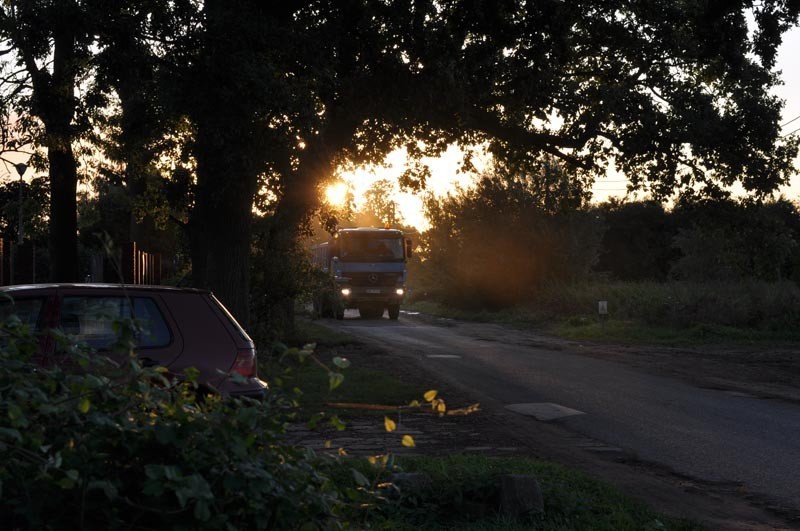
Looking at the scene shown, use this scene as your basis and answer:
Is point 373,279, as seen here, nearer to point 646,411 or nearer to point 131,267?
point 131,267

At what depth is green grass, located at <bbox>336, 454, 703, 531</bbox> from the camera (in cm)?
632

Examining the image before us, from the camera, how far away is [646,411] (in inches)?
516

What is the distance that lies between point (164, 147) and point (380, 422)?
10.4 meters

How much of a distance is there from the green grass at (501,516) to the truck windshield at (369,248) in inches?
1281

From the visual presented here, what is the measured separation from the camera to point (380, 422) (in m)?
11.8

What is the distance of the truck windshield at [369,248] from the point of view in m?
40.0

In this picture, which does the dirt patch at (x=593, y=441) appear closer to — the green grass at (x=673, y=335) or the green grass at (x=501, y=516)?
the green grass at (x=501, y=516)

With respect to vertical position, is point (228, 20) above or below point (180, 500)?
above

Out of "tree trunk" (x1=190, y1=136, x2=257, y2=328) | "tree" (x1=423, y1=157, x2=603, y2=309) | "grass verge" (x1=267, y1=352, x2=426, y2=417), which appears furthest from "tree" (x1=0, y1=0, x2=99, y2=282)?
"tree" (x1=423, y1=157, x2=603, y2=309)

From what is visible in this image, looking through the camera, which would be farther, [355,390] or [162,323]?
[355,390]

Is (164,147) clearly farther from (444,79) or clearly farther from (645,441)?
(645,441)

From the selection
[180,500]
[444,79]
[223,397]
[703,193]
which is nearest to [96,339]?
[223,397]

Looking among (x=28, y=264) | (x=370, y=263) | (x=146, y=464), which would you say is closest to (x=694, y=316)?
(x=370, y=263)

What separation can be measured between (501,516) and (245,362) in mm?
2770
